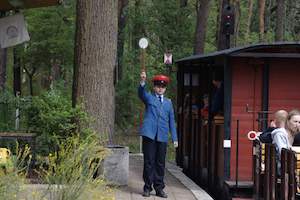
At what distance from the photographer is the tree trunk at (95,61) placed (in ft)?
37.4

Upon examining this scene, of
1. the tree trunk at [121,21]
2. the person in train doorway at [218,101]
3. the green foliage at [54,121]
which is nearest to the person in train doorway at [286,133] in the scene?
the person in train doorway at [218,101]

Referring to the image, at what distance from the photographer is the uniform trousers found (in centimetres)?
1007

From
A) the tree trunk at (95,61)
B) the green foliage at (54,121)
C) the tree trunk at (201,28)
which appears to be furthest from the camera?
the tree trunk at (201,28)

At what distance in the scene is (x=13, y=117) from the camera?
1415 centimetres

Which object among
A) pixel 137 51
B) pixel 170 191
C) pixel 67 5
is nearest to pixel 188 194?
pixel 170 191

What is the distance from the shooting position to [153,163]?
10.2m

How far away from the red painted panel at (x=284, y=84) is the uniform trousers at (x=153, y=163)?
6.74 ft

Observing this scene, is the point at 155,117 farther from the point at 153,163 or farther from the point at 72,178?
the point at 72,178

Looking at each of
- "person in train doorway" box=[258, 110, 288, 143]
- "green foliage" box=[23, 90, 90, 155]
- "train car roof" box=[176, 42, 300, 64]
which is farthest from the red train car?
"green foliage" box=[23, 90, 90, 155]

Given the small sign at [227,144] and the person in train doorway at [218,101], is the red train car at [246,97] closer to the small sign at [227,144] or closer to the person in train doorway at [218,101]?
the small sign at [227,144]

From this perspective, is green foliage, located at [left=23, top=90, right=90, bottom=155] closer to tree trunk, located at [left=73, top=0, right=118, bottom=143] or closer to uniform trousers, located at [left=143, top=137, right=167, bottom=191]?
tree trunk, located at [left=73, top=0, right=118, bottom=143]

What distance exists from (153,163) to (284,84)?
256 centimetres

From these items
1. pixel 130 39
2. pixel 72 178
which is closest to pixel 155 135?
pixel 72 178

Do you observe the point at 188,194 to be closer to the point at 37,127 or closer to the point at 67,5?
the point at 37,127
